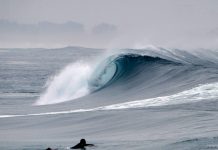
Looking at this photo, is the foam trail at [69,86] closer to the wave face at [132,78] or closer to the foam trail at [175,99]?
the wave face at [132,78]

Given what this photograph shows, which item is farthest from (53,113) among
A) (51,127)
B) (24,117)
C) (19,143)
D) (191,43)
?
(191,43)

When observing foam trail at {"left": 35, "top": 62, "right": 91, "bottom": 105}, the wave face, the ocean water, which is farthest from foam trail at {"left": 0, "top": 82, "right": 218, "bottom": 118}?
foam trail at {"left": 35, "top": 62, "right": 91, "bottom": 105}

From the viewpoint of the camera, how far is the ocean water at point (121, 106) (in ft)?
80.5

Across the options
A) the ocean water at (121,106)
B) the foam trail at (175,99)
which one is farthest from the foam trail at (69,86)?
the foam trail at (175,99)

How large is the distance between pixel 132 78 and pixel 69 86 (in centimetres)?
541

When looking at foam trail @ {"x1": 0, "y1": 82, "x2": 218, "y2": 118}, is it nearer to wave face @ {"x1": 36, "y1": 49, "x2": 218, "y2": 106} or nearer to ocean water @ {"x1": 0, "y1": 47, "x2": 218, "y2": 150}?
ocean water @ {"x1": 0, "y1": 47, "x2": 218, "y2": 150}

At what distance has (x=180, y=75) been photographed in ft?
136

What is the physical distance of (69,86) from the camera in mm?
48625

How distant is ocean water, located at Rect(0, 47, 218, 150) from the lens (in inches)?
966

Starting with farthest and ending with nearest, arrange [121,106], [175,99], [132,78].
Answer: [132,78]
[121,106]
[175,99]

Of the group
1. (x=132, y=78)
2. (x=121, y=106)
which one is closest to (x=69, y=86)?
(x=132, y=78)

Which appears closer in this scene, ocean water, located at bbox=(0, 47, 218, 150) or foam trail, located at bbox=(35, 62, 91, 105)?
ocean water, located at bbox=(0, 47, 218, 150)

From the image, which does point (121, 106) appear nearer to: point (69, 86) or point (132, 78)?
point (132, 78)

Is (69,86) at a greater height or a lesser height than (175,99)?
greater
